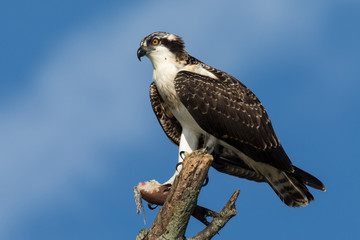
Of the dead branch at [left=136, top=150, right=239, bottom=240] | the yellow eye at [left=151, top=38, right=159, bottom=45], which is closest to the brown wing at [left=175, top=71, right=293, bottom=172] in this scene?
the yellow eye at [left=151, top=38, right=159, bottom=45]

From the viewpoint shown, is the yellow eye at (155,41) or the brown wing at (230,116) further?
the yellow eye at (155,41)

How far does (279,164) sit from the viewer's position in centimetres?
994

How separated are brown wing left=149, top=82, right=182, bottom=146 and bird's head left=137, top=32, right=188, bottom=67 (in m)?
0.56

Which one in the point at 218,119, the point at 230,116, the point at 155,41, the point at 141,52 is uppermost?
the point at 155,41

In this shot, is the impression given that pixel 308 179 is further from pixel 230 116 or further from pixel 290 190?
pixel 230 116

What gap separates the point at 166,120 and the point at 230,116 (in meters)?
1.40

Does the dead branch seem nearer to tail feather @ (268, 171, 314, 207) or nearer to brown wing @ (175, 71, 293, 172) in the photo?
brown wing @ (175, 71, 293, 172)

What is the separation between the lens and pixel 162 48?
10.4 metres

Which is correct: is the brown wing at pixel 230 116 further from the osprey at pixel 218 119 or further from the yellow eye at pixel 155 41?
the yellow eye at pixel 155 41

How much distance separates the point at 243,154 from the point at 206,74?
159cm

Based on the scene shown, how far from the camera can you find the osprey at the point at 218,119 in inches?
386

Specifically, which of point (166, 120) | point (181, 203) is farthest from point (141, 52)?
point (181, 203)

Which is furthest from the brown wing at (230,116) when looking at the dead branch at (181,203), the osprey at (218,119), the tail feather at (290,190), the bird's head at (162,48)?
the dead branch at (181,203)

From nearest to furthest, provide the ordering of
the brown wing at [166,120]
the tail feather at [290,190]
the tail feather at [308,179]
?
the tail feather at [308,179], the tail feather at [290,190], the brown wing at [166,120]
